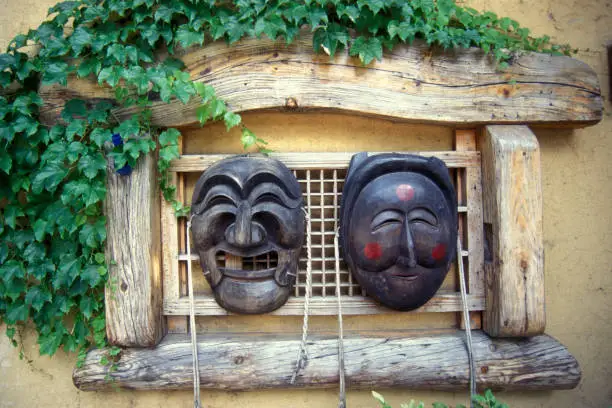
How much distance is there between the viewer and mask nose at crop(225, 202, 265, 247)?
1.81 metres

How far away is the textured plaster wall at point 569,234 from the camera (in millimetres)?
2074

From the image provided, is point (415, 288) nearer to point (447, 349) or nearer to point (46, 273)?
point (447, 349)

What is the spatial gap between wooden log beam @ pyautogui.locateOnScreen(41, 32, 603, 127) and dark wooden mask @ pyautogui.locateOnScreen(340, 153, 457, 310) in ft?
0.83

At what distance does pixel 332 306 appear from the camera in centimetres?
199

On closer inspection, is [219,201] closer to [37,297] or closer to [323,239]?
[323,239]

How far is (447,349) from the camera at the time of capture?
1.95m

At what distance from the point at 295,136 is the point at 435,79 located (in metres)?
0.68

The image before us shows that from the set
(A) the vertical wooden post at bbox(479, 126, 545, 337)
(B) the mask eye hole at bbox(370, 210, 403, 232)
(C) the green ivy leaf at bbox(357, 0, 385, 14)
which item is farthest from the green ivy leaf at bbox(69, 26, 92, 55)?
(A) the vertical wooden post at bbox(479, 126, 545, 337)

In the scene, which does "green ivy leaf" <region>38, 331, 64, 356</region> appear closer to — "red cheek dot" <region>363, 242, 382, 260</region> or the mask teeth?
the mask teeth

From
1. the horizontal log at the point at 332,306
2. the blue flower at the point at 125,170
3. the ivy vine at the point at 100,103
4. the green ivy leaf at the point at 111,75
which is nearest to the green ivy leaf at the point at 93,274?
the ivy vine at the point at 100,103

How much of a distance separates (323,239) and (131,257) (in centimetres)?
85

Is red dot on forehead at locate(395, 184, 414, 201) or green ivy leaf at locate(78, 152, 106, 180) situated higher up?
green ivy leaf at locate(78, 152, 106, 180)

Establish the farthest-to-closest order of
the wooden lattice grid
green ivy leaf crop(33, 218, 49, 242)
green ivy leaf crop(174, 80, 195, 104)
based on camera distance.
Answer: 1. the wooden lattice grid
2. green ivy leaf crop(33, 218, 49, 242)
3. green ivy leaf crop(174, 80, 195, 104)

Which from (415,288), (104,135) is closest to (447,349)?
(415,288)
